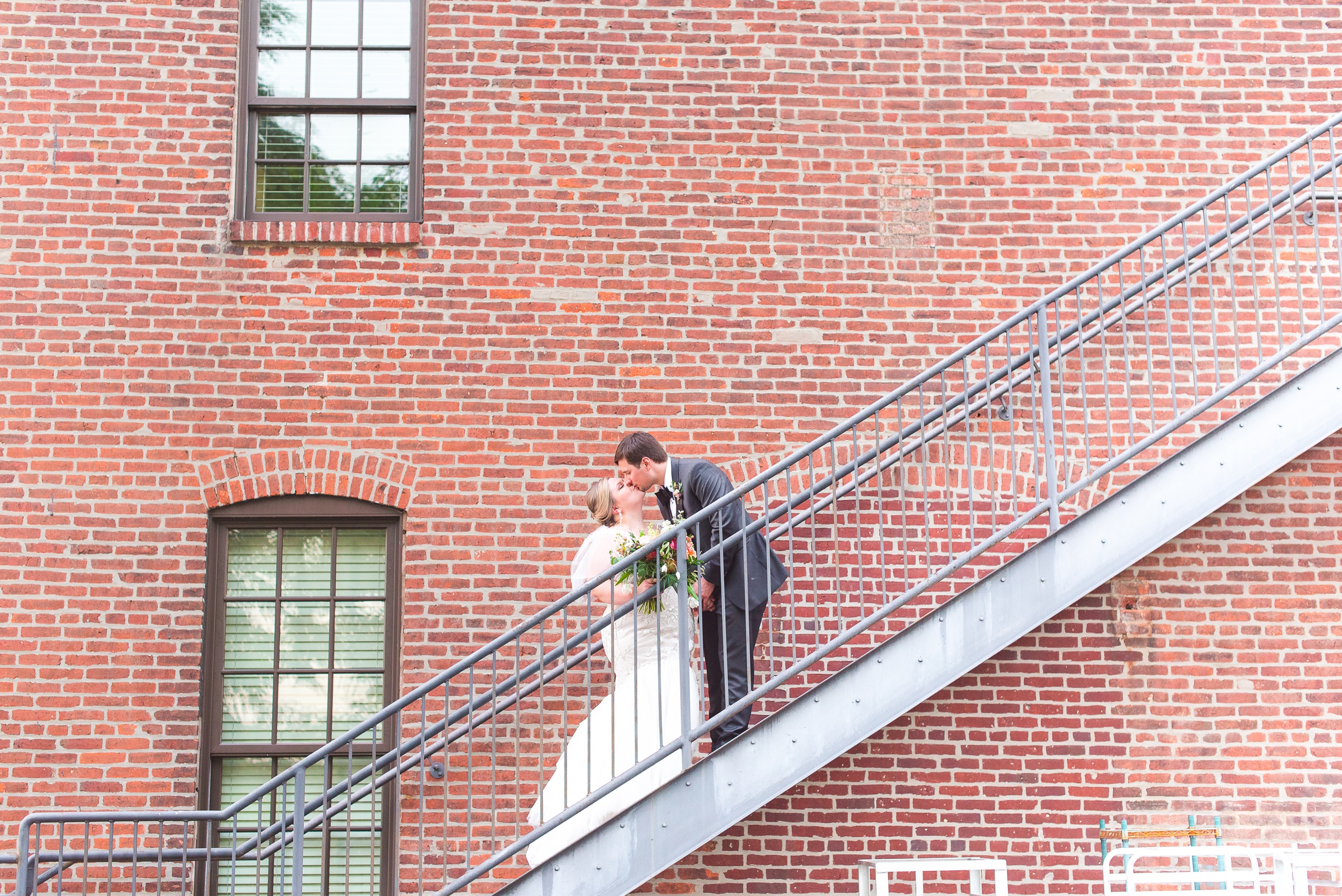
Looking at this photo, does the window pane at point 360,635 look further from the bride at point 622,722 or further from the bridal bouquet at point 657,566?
the bridal bouquet at point 657,566

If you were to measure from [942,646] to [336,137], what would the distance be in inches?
176

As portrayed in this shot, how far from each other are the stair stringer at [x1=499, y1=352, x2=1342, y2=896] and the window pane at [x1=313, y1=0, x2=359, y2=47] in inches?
185

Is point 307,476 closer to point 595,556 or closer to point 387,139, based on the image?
point 595,556

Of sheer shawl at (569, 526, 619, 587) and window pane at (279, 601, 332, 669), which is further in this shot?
window pane at (279, 601, 332, 669)

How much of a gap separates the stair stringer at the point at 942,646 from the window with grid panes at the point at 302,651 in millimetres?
1780

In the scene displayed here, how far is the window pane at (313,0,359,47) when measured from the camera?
750cm

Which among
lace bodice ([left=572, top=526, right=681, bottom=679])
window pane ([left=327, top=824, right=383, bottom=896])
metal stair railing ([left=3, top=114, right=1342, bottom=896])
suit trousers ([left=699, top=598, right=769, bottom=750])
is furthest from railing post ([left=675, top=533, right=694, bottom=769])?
window pane ([left=327, top=824, right=383, bottom=896])

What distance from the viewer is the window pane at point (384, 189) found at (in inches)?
290

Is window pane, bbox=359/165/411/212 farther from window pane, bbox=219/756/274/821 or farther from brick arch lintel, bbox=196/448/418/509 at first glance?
window pane, bbox=219/756/274/821

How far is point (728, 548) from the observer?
18.3 ft

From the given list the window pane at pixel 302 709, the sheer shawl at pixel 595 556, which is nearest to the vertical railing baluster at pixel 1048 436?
the sheer shawl at pixel 595 556

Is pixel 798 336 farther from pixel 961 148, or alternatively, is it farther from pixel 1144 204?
pixel 1144 204

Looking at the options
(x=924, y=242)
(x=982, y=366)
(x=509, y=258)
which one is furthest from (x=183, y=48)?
(x=982, y=366)

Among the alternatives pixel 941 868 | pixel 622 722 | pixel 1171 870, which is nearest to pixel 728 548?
pixel 622 722
